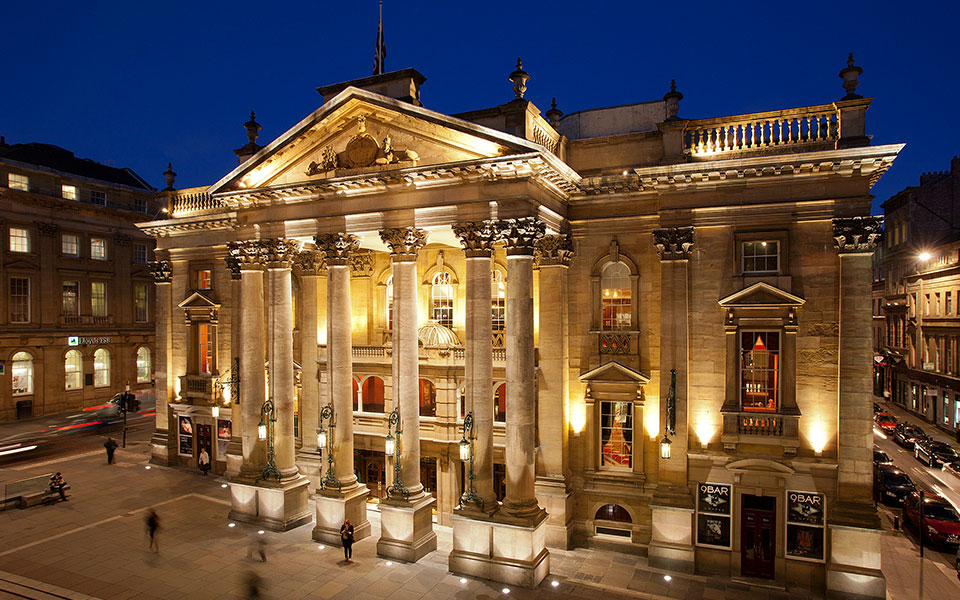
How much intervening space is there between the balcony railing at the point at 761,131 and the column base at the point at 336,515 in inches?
724

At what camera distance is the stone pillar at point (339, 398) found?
21.4m

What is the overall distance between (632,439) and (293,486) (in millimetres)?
14062

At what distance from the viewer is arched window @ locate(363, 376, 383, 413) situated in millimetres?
27047

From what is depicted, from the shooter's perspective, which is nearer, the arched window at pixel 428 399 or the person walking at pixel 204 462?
the arched window at pixel 428 399

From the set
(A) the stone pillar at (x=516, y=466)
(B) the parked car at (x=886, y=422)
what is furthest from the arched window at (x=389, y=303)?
(B) the parked car at (x=886, y=422)

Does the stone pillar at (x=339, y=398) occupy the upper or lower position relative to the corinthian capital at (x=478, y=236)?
lower

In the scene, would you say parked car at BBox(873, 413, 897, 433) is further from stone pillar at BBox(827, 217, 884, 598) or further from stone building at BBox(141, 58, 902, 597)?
stone building at BBox(141, 58, 902, 597)

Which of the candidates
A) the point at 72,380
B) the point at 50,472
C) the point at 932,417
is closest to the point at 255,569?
the point at 50,472

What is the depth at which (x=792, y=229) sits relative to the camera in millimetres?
18781

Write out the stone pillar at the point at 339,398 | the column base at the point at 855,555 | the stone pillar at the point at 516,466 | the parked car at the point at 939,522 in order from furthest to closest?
the parked car at the point at 939,522
the stone pillar at the point at 339,398
the stone pillar at the point at 516,466
the column base at the point at 855,555

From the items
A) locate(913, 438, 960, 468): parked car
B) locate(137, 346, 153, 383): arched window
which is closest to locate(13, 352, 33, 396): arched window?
locate(137, 346, 153, 383): arched window

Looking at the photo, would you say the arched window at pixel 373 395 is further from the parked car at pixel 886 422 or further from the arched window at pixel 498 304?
the parked car at pixel 886 422

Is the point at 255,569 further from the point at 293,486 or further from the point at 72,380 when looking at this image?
the point at 72,380

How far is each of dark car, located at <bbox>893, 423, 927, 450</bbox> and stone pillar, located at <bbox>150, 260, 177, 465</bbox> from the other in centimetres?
4726
